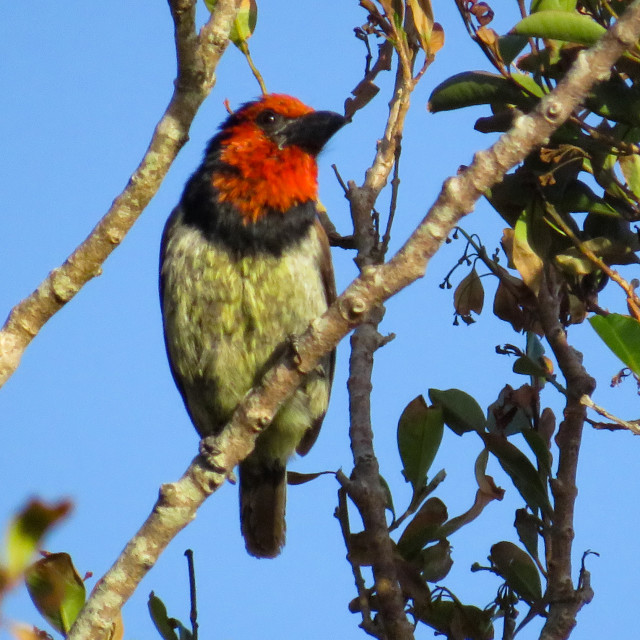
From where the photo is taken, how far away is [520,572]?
2.39m

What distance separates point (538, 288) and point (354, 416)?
1.89ft

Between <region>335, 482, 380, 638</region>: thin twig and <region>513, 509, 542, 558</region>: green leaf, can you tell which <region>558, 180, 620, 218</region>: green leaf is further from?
<region>335, 482, 380, 638</region>: thin twig

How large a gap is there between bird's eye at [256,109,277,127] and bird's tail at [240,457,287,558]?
49.9 inches

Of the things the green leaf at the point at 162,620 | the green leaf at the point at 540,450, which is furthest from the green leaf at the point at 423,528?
the green leaf at the point at 162,620

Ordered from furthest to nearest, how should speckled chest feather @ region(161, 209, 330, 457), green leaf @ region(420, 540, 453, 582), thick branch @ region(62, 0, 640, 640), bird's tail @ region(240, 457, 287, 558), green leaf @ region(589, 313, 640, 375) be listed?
1. bird's tail @ region(240, 457, 287, 558)
2. speckled chest feather @ region(161, 209, 330, 457)
3. green leaf @ region(420, 540, 453, 582)
4. green leaf @ region(589, 313, 640, 375)
5. thick branch @ region(62, 0, 640, 640)

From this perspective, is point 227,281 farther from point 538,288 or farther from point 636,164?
point 636,164

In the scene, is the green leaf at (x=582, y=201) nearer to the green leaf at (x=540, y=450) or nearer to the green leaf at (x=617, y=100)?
the green leaf at (x=617, y=100)

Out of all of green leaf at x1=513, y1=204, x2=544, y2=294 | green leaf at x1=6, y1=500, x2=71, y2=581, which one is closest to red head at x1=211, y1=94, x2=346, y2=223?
green leaf at x1=513, y1=204, x2=544, y2=294

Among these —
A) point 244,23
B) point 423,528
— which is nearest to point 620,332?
point 423,528

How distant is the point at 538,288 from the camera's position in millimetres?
2406

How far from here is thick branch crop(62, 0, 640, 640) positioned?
1.75 m

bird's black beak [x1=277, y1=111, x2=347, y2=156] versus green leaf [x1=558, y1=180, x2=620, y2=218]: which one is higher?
bird's black beak [x1=277, y1=111, x2=347, y2=156]

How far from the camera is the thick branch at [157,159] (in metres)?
1.79

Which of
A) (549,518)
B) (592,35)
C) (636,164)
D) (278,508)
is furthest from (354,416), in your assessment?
(278,508)
